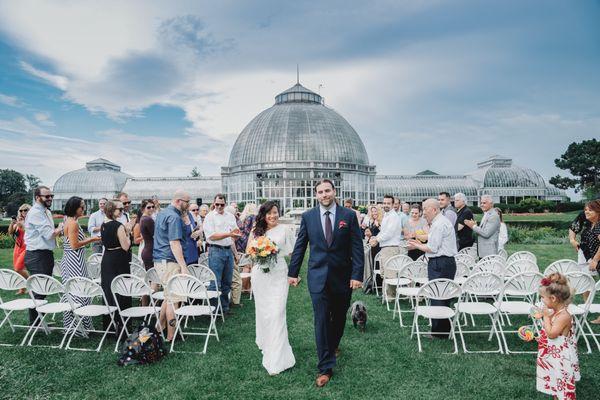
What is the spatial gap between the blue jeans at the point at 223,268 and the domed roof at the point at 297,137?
167 ft

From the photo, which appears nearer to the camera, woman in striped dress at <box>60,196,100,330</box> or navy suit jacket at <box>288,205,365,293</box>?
navy suit jacket at <box>288,205,365,293</box>

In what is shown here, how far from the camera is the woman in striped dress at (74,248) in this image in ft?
21.6

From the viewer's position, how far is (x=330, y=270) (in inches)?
191

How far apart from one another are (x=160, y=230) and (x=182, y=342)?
200 cm

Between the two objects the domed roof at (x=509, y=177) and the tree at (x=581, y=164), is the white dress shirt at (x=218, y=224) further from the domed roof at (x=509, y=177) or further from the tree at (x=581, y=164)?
the domed roof at (x=509, y=177)

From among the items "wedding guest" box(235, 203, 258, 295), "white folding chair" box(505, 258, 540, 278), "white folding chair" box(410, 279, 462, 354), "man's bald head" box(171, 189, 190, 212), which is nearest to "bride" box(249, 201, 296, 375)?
"man's bald head" box(171, 189, 190, 212)

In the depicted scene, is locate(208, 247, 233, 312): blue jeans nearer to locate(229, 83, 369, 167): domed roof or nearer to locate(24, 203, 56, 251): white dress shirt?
locate(24, 203, 56, 251): white dress shirt

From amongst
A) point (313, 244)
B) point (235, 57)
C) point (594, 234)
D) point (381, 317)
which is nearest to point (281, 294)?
point (313, 244)

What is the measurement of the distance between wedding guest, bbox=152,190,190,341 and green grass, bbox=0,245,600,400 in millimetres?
656

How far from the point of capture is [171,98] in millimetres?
22766

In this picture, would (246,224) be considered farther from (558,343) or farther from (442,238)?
(558,343)

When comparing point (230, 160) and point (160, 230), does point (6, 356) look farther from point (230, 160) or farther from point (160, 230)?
point (230, 160)

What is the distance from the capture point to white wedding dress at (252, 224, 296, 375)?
512cm

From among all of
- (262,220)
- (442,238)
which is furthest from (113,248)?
(442,238)
